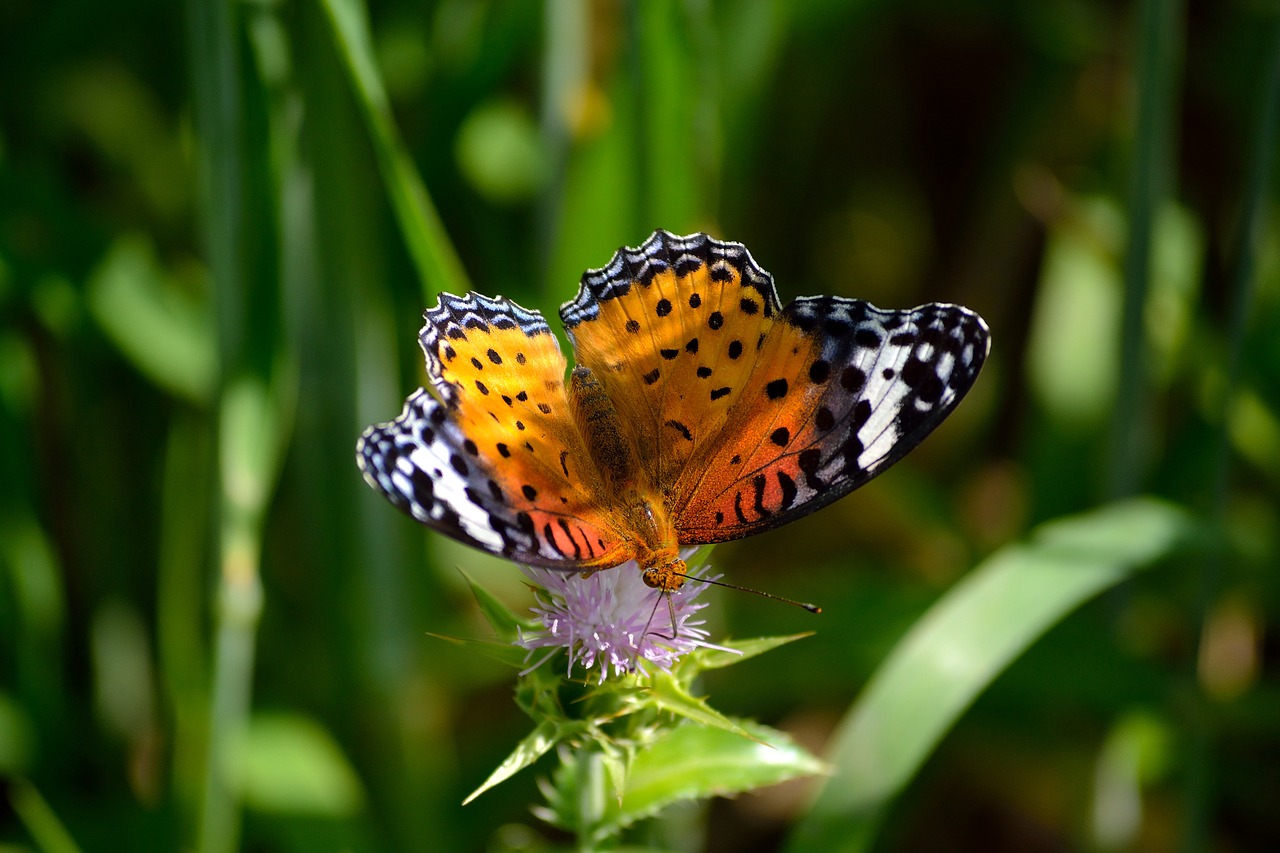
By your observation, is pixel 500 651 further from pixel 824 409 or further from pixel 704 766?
pixel 824 409

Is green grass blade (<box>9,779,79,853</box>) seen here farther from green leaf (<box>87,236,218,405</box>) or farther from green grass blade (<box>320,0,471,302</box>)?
green grass blade (<box>320,0,471,302</box>)

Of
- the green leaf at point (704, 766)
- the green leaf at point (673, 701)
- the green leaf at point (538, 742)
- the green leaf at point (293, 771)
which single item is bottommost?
the green leaf at point (293, 771)

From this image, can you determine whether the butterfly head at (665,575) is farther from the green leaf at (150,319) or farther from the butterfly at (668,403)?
the green leaf at (150,319)

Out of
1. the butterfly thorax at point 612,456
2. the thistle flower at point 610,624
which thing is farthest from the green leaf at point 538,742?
the butterfly thorax at point 612,456

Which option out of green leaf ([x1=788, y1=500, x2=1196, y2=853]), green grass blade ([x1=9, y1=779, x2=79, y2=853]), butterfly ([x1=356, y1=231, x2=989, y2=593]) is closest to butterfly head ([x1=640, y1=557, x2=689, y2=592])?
butterfly ([x1=356, y1=231, x2=989, y2=593])

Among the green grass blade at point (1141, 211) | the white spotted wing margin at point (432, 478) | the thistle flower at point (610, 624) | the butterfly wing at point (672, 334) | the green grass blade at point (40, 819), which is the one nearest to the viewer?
the white spotted wing margin at point (432, 478)

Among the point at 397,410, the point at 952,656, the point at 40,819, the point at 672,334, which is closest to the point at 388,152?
the point at 672,334

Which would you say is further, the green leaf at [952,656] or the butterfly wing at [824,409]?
the green leaf at [952,656]
